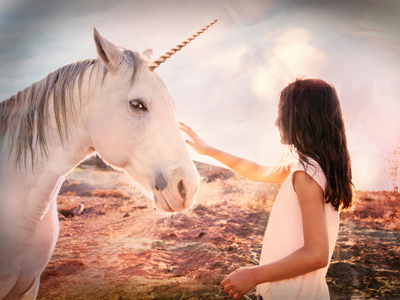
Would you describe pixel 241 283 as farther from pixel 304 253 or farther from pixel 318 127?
pixel 318 127

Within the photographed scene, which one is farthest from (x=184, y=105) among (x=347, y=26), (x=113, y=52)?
(x=347, y=26)

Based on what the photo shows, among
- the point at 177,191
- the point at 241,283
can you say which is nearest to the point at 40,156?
the point at 177,191

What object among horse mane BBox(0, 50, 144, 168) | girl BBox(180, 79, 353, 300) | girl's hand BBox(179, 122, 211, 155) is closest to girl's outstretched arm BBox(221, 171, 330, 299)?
girl BBox(180, 79, 353, 300)

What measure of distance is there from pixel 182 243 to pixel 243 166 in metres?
1.07

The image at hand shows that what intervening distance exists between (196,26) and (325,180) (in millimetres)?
1367

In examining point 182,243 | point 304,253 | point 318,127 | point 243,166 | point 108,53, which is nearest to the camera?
point 304,253

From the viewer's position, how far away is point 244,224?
2.03 metres

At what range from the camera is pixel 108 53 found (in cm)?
83

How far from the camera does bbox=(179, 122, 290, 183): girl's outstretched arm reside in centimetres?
101

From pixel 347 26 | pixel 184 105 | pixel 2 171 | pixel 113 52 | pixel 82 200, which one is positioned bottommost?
pixel 82 200

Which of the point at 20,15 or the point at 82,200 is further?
the point at 82,200

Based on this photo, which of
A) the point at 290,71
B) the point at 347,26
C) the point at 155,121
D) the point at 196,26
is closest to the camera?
the point at 155,121

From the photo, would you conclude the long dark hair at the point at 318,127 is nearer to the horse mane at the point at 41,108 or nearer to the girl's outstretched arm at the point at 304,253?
the girl's outstretched arm at the point at 304,253

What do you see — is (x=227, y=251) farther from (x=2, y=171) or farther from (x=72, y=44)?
(x=72, y=44)
